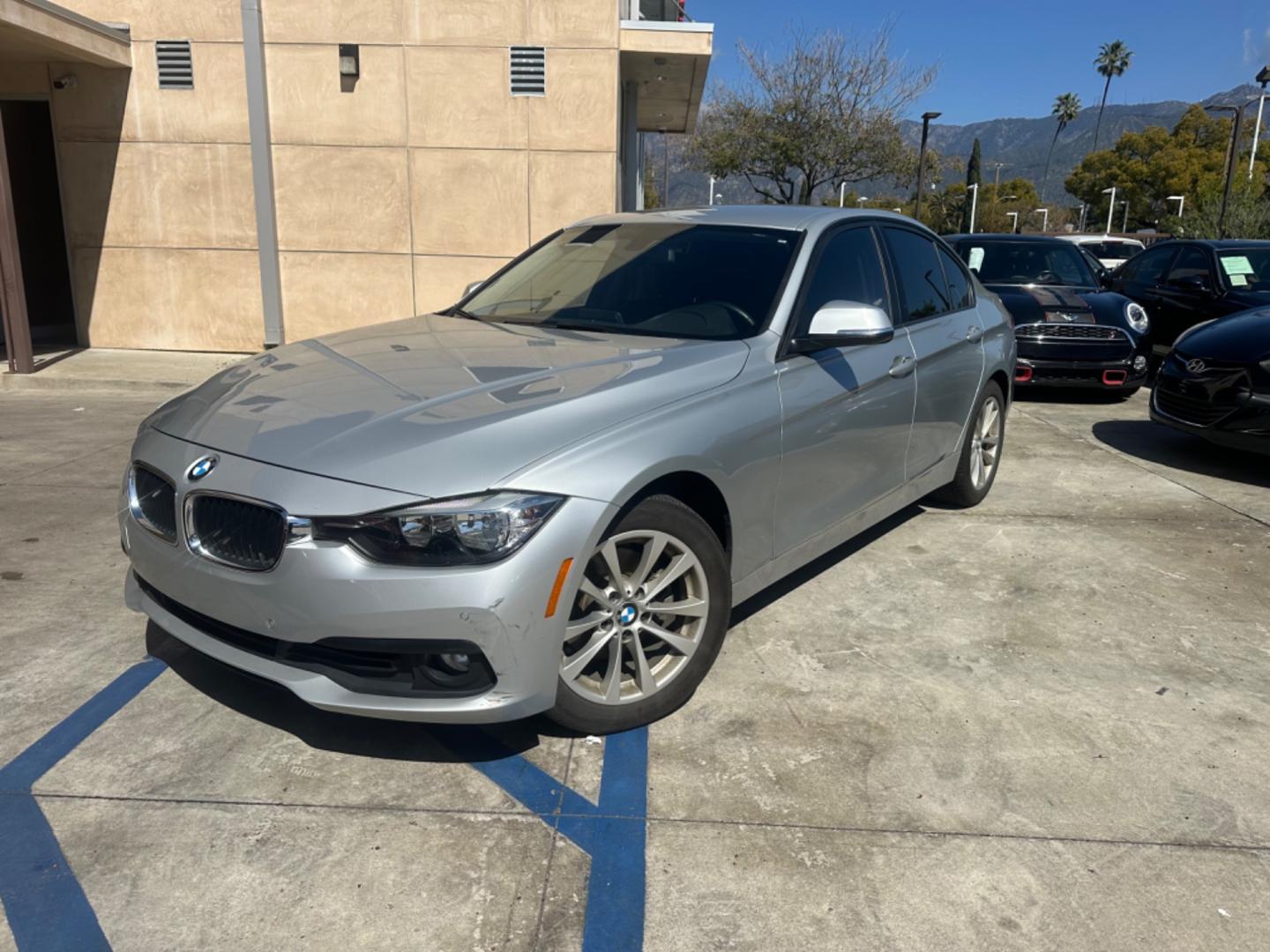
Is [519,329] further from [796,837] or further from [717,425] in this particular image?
[796,837]

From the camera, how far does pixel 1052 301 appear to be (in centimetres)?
969

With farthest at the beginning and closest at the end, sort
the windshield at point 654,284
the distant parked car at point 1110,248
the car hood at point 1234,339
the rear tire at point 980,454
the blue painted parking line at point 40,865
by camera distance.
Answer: the distant parked car at point 1110,248 < the car hood at point 1234,339 < the rear tire at point 980,454 < the windshield at point 654,284 < the blue painted parking line at point 40,865

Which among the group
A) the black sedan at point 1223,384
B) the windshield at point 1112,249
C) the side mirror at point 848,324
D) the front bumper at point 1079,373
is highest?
the side mirror at point 848,324

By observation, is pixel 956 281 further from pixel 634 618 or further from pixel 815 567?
pixel 634 618

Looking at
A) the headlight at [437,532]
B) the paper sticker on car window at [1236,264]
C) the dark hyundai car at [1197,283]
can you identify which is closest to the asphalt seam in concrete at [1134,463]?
the dark hyundai car at [1197,283]

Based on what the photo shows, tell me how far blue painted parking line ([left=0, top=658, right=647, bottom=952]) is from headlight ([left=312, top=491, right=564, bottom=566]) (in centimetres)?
78

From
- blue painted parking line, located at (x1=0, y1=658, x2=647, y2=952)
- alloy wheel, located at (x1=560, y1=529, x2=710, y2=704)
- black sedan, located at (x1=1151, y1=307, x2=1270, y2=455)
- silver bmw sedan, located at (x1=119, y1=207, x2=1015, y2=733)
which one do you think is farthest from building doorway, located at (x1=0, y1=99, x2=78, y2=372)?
black sedan, located at (x1=1151, y1=307, x2=1270, y2=455)

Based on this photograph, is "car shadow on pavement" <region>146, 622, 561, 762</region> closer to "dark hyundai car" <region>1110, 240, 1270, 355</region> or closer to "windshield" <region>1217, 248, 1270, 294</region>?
"dark hyundai car" <region>1110, 240, 1270, 355</region>

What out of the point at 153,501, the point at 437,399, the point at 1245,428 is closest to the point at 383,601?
the point at 437,399

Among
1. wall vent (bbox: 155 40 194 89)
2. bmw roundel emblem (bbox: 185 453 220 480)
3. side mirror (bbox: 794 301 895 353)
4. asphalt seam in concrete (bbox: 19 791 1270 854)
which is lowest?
asphalt seam in concrete (bbox: 19 791 1270 854)

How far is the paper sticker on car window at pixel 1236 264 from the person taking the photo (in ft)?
33.3

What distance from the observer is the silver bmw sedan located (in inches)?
105

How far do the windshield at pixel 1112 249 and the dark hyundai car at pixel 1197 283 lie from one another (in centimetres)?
1423

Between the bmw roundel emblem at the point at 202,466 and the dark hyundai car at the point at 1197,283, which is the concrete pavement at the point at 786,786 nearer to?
the bmw roundel emblem at the point at 202,466
